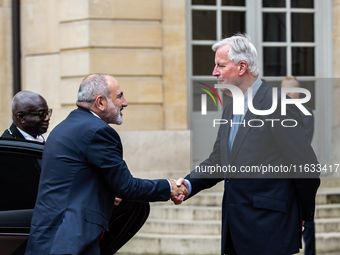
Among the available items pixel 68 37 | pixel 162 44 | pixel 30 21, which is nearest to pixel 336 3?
pixel 162 44

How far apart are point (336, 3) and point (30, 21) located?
492 centimetres

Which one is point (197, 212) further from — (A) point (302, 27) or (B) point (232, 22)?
(A) point (302, 27)

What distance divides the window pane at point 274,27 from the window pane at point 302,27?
0.19 meters

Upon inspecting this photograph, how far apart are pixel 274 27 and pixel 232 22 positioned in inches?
27.6

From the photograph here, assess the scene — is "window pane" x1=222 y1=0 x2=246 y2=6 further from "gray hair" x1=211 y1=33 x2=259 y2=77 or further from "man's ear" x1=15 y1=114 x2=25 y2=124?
"gray hair" x1=211 y1=33 x2=259 y2=77

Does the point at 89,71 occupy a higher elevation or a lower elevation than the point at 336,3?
lower

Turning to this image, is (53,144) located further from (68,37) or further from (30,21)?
(30,21)

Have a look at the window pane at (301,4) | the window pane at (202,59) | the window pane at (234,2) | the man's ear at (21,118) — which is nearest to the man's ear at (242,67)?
the man's ear at (21,118)

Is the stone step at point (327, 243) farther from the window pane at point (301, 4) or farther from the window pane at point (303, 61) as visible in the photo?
the window pane at point (301, 4)

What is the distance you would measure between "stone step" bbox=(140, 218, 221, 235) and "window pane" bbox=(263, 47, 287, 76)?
9.74 feet

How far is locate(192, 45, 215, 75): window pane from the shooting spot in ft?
29.8

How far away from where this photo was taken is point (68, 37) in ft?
28.7

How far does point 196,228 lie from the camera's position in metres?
7.45

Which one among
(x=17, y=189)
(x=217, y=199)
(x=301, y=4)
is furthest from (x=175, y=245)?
(x=301, y=4)
